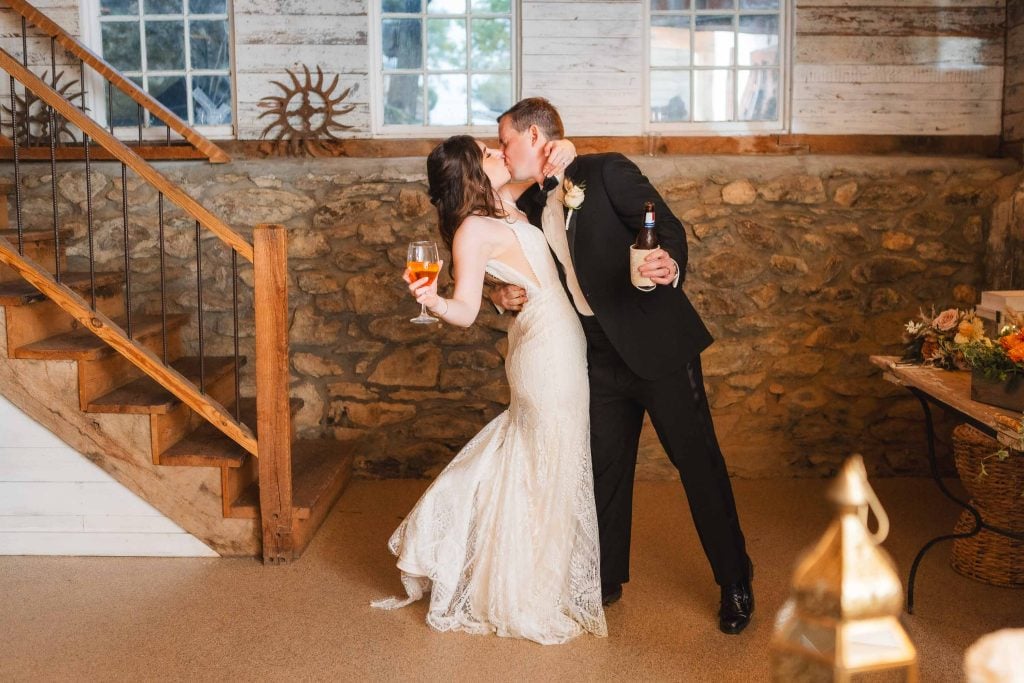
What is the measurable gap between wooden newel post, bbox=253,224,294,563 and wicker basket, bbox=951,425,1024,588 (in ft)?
8.64

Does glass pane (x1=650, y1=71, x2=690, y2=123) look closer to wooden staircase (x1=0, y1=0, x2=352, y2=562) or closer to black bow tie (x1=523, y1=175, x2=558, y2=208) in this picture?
black bow tie (x1=523, y1=175, x2=558, y2=208)

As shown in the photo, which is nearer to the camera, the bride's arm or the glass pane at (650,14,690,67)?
the bride's arm

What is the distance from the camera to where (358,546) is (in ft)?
13.2

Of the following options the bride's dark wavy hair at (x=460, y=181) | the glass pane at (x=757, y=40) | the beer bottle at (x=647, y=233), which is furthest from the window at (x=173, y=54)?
the beer bottle at (x=647, y=233)

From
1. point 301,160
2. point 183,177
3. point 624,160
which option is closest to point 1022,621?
point 624,160

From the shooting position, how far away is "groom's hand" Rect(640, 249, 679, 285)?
2.76 m

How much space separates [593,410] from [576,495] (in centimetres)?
29

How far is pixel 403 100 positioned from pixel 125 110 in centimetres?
147

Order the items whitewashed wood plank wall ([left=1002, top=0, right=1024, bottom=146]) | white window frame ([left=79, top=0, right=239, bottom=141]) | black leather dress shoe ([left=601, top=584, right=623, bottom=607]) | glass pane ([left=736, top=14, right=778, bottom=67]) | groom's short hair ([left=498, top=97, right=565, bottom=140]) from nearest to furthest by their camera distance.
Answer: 1. groom's short hair ([left=498, top=97, right=565, bottom=140])
2. black leather dress shoe ([left=601, top=584, right=623, bottom=607])
3. whitewashed wood plank wall ([left=1002, top=0, right=1024, bottom=146])
4. white window frame ([left=79, top=0, right=239, bottom=141])
5. glass pane ([left=736, top=14, right=778, bottom=67])

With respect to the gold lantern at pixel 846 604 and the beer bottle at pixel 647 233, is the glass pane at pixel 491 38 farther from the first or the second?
the gold lantern at pixel 846 604

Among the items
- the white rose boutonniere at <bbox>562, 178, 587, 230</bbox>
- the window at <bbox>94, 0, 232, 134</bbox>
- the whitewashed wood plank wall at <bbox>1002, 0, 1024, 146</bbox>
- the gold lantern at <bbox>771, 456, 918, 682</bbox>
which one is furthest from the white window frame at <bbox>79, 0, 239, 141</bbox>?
the gold lantern at <bbox>771, 456, 918, 682</bbox>

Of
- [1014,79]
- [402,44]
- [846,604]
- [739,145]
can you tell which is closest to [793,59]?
[739,145]

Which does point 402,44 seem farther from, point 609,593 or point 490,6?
point 609,593

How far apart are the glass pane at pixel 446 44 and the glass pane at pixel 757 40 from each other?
4.78 feet
